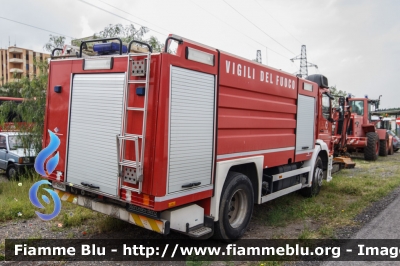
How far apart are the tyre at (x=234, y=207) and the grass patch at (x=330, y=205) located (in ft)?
3.00

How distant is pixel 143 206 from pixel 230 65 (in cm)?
232

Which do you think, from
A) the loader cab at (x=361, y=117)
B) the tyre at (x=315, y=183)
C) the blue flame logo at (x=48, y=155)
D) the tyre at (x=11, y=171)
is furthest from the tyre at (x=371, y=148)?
the blue flame logo at (x=48, y=155)

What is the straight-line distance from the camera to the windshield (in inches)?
384

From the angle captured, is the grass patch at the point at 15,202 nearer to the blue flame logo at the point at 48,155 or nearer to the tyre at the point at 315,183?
the blue flame logo at the point at 48,155

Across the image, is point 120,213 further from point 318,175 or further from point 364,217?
point 318,175

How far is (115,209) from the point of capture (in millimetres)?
4469

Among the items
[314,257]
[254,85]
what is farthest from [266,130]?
[314,257]

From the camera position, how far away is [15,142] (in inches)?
406

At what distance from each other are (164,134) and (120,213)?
1299 mm

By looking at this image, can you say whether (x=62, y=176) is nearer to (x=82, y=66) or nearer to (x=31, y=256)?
(x=31, y=256)

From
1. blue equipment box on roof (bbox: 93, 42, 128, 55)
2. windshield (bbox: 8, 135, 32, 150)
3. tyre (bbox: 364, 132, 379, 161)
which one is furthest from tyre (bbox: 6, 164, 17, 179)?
tyre (bbox: 364, 132, 379, 161)

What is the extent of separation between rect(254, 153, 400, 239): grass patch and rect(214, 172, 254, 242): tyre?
92 cm

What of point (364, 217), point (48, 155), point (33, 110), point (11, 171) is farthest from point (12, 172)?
point (364, 217)

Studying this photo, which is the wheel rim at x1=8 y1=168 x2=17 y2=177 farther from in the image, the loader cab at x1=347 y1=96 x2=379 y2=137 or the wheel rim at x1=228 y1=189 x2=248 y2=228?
the loader cab at x1=347 y1=96 x2=379 y2=137
